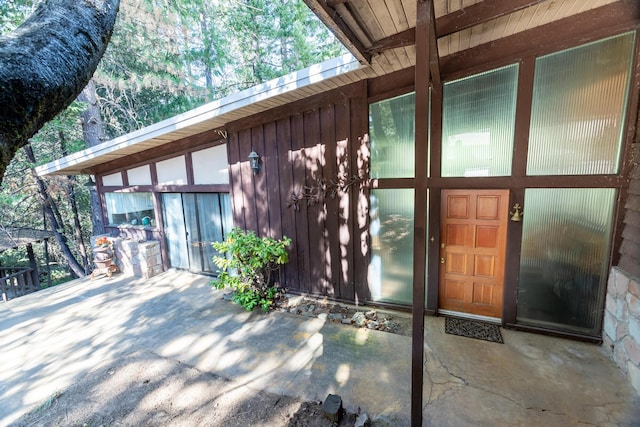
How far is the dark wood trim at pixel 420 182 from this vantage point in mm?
1708

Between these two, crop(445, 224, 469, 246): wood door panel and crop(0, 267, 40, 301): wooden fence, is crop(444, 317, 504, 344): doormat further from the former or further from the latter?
crop(0, 267, 40, 301): wooden fence

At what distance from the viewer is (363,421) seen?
2086 millimetres

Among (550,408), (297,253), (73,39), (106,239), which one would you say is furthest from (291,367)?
(106,239)

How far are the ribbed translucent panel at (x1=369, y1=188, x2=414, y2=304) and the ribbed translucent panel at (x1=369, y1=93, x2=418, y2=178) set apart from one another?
287 millimetres

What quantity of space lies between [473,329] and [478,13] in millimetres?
3302

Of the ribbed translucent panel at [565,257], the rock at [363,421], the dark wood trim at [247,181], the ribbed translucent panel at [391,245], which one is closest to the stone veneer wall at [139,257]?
the dark wood trim at [247,181]

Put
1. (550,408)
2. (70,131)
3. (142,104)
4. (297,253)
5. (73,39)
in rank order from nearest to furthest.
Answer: (73,39), (550,408), (297,253), (70,131), (142,104)

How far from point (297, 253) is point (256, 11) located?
8172mm

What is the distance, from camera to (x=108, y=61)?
7039 mm

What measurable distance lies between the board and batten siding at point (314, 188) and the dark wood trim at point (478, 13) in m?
1.25

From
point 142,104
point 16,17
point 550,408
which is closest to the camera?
point 550,408

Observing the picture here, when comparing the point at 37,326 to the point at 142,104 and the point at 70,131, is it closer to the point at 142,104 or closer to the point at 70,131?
the point at 70,131

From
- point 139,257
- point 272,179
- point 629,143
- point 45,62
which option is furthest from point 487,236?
point 139,257

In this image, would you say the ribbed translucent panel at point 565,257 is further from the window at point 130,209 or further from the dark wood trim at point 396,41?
the window at point 130,209
